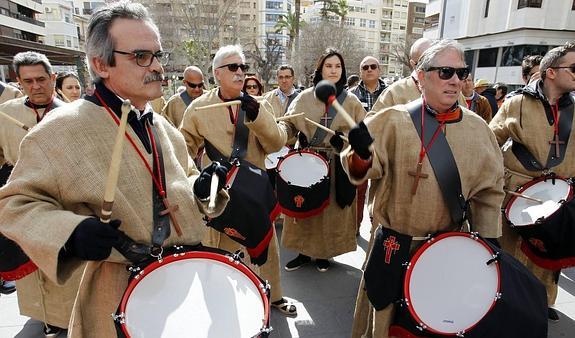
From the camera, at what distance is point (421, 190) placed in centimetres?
223

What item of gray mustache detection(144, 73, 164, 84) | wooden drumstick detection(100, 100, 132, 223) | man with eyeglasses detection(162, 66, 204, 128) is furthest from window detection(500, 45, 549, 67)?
wooden drumstick detection(100, 100, 132, 223)

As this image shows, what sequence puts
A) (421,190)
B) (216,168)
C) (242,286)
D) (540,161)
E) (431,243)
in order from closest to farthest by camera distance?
(242,286) → (216,168) → (431,243) → (421,190) → (540,161)

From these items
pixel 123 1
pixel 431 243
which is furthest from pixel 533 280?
pixel 123 1

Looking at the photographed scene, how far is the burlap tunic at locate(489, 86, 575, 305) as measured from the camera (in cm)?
319

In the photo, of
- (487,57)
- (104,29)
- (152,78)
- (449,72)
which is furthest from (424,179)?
(487,57)

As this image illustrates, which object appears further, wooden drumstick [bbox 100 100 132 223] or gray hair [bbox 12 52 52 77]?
gray hair [bbox 12 52 52 77]

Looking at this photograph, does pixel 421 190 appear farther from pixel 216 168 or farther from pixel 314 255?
pixel 314 255

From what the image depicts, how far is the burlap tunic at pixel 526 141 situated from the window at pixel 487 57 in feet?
103

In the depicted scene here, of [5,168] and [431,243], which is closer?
[431,243]

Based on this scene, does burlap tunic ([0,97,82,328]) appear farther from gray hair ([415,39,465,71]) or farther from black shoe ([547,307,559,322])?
black shoe ([547,307,559,322])

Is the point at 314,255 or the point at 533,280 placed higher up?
the point at 533,280

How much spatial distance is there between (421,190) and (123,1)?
179 cm

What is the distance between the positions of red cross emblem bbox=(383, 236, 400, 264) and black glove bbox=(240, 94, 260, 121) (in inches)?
53.0

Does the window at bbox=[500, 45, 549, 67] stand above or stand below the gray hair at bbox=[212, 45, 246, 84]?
above
